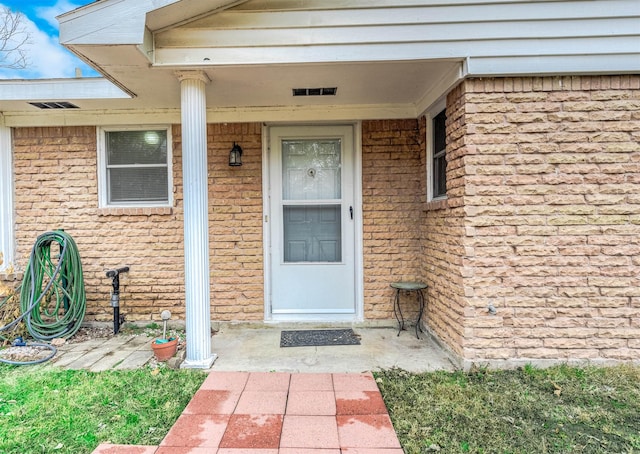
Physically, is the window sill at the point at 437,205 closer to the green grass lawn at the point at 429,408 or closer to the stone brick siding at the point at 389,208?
the stone brick siding at the point at 389,208

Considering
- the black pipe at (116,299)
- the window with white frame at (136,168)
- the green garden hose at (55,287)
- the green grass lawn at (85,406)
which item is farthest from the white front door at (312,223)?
the green garden hose at (55,287)

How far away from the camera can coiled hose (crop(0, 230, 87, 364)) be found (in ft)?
12.3

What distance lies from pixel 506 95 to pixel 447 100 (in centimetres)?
53

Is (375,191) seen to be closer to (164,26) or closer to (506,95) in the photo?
(506,95)

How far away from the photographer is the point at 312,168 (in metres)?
4.27

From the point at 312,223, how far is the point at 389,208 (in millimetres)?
929

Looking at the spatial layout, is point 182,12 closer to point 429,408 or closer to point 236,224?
point 236,224

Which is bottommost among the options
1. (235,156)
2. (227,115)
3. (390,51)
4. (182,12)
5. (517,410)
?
(517,410)

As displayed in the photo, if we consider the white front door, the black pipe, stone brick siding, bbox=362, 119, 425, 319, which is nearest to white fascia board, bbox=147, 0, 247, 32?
the white front door

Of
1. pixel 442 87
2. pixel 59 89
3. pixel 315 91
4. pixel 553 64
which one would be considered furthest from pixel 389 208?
pixel 59 89

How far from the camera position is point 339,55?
2879mm

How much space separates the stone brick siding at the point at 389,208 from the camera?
13.5 feet

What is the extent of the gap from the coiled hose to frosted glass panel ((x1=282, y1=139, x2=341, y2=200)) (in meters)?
2.54

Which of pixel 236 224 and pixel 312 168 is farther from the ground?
Result: pixel 312 168
